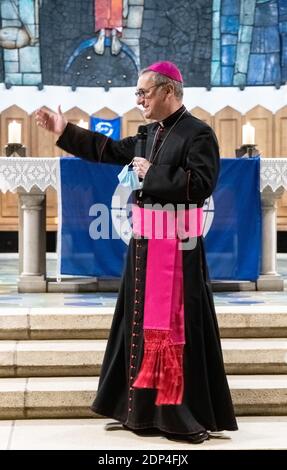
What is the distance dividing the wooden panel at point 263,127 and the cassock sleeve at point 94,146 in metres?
7.73

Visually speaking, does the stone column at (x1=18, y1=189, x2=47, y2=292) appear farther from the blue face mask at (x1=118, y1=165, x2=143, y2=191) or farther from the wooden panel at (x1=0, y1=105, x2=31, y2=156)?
the wooden panel at (x1=0, y1=105, x2=31, y2=156)

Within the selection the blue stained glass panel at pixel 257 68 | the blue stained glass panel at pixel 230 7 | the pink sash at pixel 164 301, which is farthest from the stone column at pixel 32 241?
the blue stained glass panel at pixel 230 7

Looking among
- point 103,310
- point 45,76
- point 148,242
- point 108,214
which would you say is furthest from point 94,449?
point 45,76

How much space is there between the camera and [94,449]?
403 centimetres

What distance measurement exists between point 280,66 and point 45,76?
338 cm

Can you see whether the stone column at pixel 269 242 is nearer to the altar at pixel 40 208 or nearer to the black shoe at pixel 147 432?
the altar at pixel 40 208

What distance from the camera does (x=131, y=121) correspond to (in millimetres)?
11992

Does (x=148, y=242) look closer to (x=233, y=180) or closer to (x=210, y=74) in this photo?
(x=233, y=180)

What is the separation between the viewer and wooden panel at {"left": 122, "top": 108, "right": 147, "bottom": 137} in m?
12.0

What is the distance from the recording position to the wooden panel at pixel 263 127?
1185 cm

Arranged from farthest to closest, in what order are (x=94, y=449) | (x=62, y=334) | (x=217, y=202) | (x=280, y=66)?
1. (x=280, y=66)
2. (x=217, y=202)
3. (x=62, y=334)
4. (x=94, y=449)

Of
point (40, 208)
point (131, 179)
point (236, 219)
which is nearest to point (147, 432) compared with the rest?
point (131, 179)

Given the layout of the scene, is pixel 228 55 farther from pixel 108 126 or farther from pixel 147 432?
pixel 147 432

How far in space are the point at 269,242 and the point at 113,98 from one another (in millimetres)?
5391
